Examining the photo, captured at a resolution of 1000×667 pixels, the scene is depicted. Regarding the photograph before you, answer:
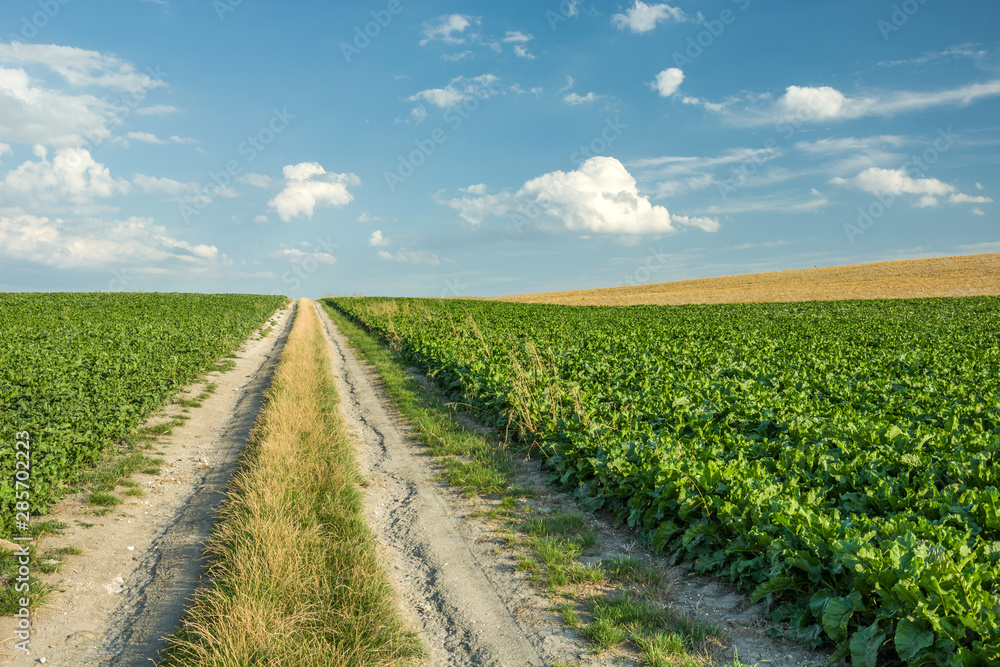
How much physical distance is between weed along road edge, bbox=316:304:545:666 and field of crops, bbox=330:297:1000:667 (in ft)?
5.92

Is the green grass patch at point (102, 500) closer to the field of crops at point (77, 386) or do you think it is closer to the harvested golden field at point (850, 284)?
the field of crops at point (77, 386)

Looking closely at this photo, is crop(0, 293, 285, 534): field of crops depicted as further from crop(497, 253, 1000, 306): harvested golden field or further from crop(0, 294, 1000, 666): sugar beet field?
crop(497, 253, 1000, 306): harvested golden field

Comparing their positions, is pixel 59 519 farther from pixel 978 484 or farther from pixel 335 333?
pixel 335 333

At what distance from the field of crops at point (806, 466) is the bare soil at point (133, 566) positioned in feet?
15.4

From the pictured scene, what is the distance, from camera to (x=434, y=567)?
5742 millimetres

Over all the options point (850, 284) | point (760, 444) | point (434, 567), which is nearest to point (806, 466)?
point (760, 444)

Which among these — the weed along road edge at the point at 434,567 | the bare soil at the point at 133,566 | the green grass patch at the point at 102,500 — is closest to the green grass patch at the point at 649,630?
the weed along road edge at the point at 434,567

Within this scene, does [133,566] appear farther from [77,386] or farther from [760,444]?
[760,444]

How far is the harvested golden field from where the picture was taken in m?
53.8

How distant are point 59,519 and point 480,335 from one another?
12.7m

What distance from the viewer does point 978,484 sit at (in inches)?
231

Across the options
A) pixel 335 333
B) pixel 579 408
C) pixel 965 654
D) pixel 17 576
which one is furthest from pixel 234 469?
pixel 335 333

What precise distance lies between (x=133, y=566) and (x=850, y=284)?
237 ft

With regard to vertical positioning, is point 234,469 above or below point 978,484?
below
